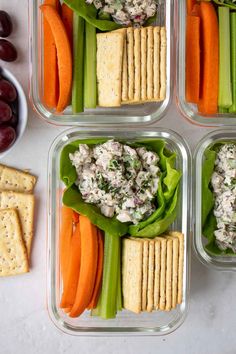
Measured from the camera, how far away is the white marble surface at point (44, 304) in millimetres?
1331

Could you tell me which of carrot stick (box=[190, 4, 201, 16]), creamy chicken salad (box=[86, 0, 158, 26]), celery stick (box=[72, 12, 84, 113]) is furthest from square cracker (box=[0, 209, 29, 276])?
carrot stick (box=[190, 4, 201, 16])

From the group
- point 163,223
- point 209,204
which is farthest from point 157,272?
point 209,204

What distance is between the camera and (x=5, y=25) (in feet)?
4.13

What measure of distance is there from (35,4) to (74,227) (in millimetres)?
528

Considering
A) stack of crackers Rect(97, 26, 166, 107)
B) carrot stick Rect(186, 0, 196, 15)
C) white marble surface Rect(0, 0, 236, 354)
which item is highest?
carrot stick Rect(186, 0, 196, 15)

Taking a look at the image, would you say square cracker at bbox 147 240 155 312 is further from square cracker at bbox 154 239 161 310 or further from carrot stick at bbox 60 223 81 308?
carrot stick at bbox 60 223 81 308

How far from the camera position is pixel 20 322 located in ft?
4.50

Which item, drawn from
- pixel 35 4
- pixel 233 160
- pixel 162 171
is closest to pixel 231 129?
A: pixel 233 160

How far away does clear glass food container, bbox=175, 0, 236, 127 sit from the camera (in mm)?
1275

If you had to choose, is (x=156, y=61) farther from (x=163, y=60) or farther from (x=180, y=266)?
(x=180, y=266)

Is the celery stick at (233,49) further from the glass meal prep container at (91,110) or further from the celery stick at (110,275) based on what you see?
the celery stick at (110,275)

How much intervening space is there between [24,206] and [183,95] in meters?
0.47

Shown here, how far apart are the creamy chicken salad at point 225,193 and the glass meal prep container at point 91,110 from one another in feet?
0.61

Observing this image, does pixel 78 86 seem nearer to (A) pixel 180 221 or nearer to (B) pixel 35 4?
(B) pixel 35 4
